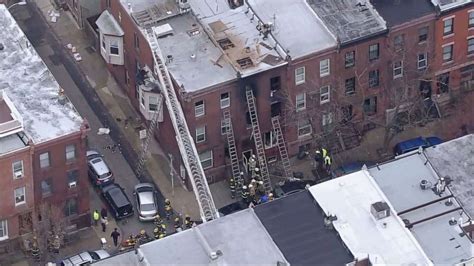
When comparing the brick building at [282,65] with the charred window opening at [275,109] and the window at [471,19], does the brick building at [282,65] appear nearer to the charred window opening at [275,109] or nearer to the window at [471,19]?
the charred window opening at [275,109]

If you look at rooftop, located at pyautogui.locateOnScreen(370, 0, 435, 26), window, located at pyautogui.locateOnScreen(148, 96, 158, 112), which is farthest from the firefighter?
rooftop, located at pyautogui.locateOnScreen(370, 0, 435, 26)

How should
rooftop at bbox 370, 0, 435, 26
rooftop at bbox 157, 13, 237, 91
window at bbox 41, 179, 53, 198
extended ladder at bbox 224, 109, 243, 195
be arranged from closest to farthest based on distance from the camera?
window at bbox 41, 179, 53, 198
rooftop at bbox 157, 13, 237, 91
extended ladder at bbox 224, 109, 243, 195
rooftop at bbox 370, 0, 435, 26

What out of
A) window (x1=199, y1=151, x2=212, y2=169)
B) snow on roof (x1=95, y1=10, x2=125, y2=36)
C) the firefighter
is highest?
snow on roof (x1=95, y1=10, x2=125, y2=36)

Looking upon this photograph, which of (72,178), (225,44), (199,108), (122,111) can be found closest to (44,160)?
(72,178)

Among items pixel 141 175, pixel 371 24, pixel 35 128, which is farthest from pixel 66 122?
pixel 371 24

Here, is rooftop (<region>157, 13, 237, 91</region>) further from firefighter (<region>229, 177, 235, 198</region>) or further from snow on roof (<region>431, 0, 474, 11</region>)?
snow on roof (<region>431, 0, 474, 11</region>)
